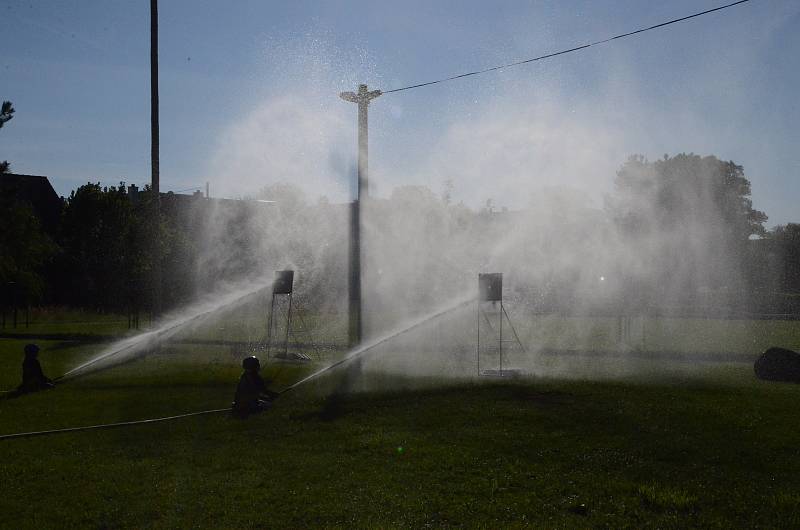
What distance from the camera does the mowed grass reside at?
307 inches

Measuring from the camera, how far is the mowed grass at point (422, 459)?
7.80m

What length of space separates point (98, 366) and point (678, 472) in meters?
17.7

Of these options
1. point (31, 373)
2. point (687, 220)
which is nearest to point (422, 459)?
point (31, 373)

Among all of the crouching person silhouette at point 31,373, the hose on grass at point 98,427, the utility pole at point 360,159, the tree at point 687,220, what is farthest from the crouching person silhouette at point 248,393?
the tree at point 687,220

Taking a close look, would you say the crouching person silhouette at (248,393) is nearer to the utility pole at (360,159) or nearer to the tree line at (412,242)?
the utility pole at (360,159)

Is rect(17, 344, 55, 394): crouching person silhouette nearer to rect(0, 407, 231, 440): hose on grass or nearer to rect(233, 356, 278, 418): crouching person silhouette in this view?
rect(0, 407, 231, 440): hose on grass

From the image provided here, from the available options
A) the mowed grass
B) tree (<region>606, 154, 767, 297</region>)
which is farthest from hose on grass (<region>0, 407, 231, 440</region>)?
tree (<region>606, 154, 767, 297</region>)

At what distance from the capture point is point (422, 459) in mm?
9891

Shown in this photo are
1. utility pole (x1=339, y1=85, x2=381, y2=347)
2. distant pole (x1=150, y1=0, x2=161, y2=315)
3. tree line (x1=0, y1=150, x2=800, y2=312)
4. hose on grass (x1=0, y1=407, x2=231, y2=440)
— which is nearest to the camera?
hose on grass (x1=0, y1=407, x2=231, y2=440)

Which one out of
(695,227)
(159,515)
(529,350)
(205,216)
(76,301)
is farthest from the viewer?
(205,216)

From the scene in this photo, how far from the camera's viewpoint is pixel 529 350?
26.7m

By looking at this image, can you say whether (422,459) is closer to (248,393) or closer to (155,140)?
(248,393)

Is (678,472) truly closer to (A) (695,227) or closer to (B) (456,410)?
(B) (456,410)

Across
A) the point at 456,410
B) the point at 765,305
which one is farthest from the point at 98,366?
the point at 765,305
